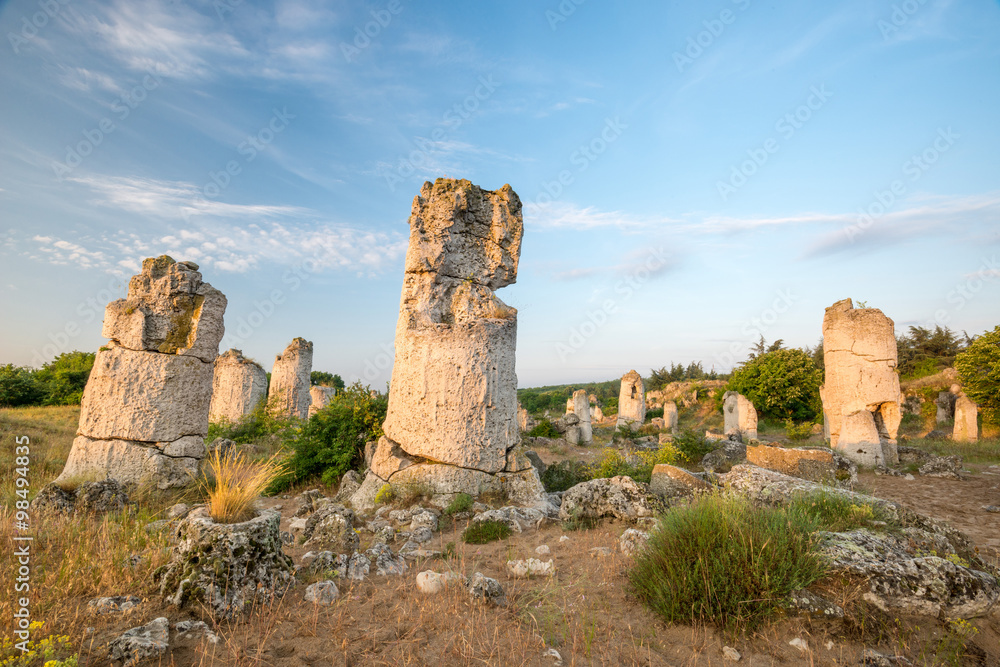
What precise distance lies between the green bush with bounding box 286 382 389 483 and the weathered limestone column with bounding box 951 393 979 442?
20181 millimetres

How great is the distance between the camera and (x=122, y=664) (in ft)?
8.94

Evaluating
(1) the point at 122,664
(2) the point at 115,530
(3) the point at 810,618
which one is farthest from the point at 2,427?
(3) the point at 810,618

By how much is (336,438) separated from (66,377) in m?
19.7

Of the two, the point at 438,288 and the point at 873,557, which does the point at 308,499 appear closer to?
the point at 438,288

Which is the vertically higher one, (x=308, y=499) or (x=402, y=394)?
(x=402, y=394)

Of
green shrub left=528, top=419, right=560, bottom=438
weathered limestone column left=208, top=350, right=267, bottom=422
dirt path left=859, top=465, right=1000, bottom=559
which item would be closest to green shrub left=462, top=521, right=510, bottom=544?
dirt path left=859, top=465, right=1000, bottom=559

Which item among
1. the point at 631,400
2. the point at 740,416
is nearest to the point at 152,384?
the point at 631,400

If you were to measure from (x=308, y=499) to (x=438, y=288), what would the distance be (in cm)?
389

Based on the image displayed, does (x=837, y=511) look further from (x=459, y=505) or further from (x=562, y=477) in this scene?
(x=562, y=477)

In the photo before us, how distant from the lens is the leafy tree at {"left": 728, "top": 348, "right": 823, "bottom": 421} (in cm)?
2738

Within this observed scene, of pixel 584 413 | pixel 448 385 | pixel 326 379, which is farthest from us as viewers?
pixel 326 379

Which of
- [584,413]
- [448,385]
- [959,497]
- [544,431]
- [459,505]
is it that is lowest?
[959,497]

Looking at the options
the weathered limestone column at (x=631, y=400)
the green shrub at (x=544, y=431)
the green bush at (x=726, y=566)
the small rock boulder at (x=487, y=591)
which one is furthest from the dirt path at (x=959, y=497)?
the weathered limestone column at (x=631, y=400)

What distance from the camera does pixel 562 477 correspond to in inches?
336
